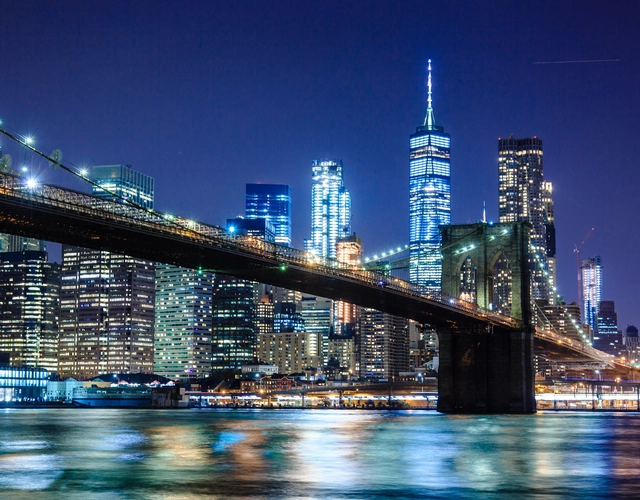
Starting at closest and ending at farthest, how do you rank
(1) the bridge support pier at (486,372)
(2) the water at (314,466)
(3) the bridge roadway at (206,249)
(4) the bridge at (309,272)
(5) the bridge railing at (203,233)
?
(2) the water at (314,466)
(5) the bridge railing at (203,233)
(3) the bridge roadway at (206,249)
(4) the bridge at (309,272)
(1) the bridge support pier at (486,372)

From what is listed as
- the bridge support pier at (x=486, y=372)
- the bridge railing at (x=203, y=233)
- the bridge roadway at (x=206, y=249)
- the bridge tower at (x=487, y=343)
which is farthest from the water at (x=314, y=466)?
the bridge tower at (x=487, y=343)

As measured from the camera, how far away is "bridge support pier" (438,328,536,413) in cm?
8688

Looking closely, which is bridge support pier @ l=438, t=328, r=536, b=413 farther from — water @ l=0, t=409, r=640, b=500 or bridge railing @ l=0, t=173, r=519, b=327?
water @ l=0, t=409, r=640, b=500

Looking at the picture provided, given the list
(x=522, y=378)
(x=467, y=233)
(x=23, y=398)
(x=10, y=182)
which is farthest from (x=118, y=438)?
(x=23, y=398)

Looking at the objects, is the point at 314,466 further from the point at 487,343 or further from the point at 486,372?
the point at 487,343

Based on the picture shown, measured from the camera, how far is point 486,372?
88.7 meters

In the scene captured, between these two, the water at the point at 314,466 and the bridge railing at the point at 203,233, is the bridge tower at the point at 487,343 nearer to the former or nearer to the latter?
the bridge railing at the point at 203,233

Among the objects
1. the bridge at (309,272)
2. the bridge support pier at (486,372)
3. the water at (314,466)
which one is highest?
the bridge at (309,272)

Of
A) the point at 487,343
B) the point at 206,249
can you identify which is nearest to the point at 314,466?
the point at 206,249

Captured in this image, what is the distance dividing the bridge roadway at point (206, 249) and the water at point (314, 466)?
526 inches

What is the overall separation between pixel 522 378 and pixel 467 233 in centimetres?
1634

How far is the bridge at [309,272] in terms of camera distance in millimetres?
58188

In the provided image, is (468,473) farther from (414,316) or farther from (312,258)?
(414,316)

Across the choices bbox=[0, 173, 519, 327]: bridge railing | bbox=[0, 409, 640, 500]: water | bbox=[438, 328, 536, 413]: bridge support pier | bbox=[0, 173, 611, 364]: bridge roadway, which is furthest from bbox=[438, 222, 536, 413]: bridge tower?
bbox=[0, 409, 640, 500]: water
